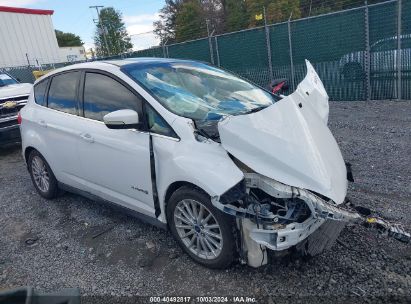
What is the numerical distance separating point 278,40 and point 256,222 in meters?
8.98

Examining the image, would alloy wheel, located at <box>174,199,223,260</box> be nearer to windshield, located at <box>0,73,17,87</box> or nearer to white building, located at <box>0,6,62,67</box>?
windshield, located at <box>0,73,17,87</box>

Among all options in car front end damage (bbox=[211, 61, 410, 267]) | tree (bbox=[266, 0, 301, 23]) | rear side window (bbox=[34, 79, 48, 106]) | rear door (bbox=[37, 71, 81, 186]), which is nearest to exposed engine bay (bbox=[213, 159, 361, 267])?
car front end damage (bbox=[211, 61, 410, 267])

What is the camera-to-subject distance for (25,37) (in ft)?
105

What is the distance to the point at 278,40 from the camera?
1069 centimetres

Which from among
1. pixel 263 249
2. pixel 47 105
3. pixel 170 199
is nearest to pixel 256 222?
pixel 263 249

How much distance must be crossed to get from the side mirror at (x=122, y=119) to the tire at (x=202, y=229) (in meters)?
0.73

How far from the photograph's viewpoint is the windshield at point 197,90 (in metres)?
3.40

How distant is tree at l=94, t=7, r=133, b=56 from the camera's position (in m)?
60.5

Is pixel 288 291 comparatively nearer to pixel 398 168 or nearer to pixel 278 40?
pixel 398 168

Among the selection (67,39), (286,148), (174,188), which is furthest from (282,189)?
(67,39)

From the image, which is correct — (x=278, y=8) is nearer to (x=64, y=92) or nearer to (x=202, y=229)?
(x=64, y=92)

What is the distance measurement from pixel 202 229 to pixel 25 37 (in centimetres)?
3426

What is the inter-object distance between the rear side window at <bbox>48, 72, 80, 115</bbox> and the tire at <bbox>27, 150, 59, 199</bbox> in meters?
0.79

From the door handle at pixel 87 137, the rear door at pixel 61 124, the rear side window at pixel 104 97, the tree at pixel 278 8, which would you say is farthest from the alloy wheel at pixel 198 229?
the tree at pixel 278 8
